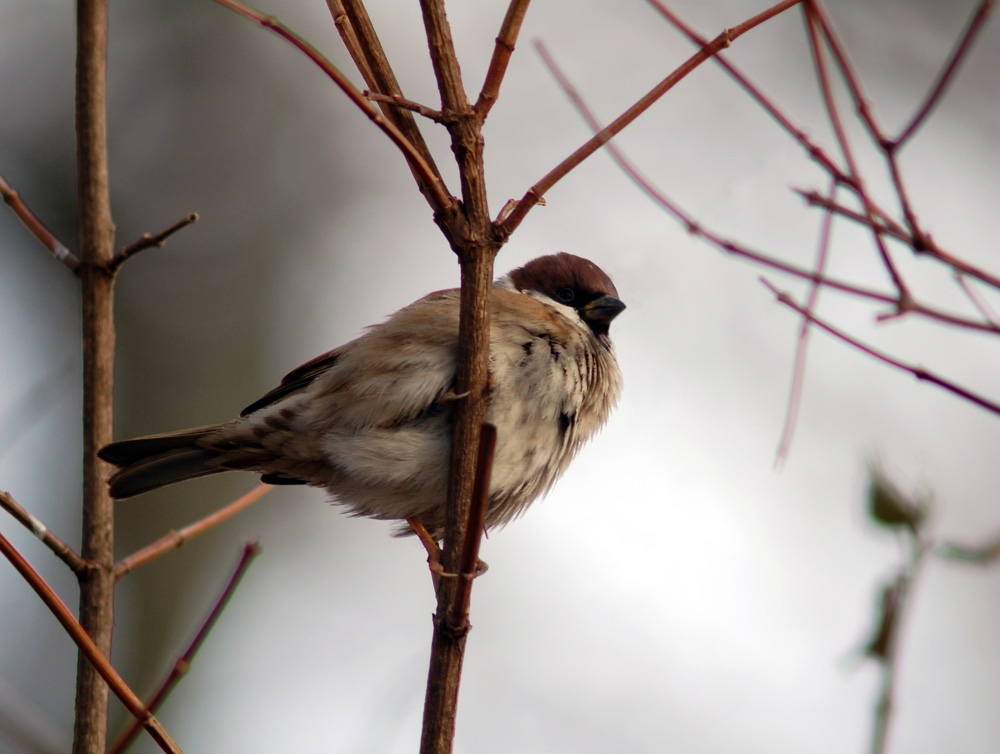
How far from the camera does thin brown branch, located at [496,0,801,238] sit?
1.76 metres

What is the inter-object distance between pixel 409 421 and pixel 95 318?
0.90 m

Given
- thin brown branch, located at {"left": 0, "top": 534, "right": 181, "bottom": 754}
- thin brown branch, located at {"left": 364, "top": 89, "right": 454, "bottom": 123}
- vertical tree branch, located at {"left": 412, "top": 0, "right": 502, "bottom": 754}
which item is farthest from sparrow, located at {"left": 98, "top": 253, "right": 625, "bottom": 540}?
thin brown branch, located at {"left": 0, "top": 534, "right": 181, "bottom": 754}

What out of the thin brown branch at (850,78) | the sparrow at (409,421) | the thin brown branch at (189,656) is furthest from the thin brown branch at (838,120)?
the thin brown branch at (189,656)

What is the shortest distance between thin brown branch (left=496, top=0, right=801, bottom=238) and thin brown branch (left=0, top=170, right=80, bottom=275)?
104cm

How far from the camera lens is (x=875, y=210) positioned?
1.80 meters

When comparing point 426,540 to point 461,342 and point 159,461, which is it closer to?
point 159,461

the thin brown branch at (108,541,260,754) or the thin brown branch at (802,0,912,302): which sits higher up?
the thin brown branch at (802,0,912,302)

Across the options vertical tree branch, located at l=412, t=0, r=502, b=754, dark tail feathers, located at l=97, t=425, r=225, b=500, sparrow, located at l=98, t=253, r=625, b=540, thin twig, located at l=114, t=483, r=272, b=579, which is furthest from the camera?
dark tail feathers, located at l=97, t=425, r=225, b=500

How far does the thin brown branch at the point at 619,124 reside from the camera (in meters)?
Result: 1.76

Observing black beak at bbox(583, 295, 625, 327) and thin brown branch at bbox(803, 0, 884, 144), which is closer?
thin brown branch at bbox(803, 0, 884, 144)

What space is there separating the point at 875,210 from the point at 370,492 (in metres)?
1.67

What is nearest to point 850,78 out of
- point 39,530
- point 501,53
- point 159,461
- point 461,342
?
point 501,53

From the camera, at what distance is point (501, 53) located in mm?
1793

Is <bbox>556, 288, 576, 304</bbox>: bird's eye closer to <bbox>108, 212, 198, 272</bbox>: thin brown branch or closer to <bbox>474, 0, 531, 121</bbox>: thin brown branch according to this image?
<bbox>108, 212, 198, 272</bbox>: thin brown branch
